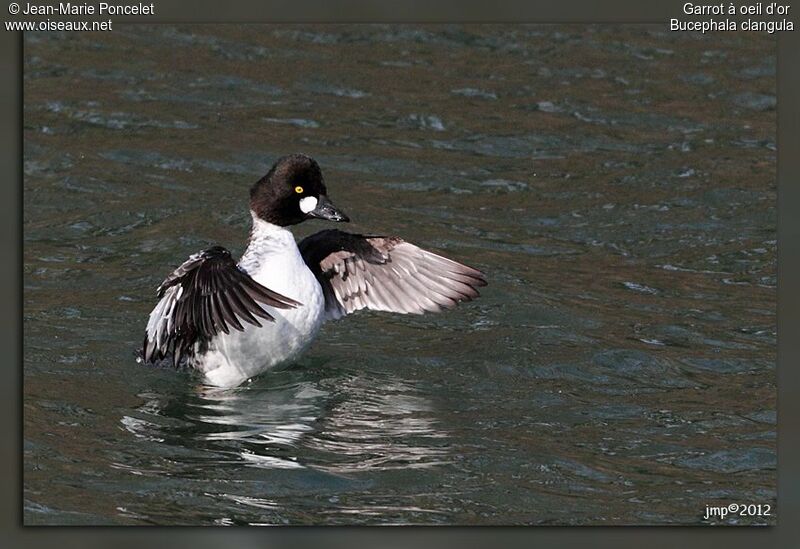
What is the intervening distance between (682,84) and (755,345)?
5.46 metres

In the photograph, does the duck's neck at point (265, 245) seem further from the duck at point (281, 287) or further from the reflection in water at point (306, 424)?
the reflection in water at point (306, 424)

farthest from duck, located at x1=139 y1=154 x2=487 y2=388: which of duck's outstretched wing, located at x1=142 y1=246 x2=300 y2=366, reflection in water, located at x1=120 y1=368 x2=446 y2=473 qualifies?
reflection in water, located at x1=120 y1=368 x2=446 y2=473

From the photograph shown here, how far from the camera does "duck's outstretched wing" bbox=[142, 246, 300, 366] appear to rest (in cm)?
859

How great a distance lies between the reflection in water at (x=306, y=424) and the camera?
8.66 meters

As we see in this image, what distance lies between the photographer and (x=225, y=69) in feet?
51.7

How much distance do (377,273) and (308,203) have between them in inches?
42.1

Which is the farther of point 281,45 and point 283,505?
point 281,45

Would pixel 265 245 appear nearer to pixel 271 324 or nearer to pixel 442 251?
pixel 271 324

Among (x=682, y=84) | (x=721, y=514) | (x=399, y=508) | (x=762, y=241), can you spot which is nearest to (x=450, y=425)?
(x=399, y=508)

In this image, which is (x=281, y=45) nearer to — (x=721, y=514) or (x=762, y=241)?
(x=762, y=241)

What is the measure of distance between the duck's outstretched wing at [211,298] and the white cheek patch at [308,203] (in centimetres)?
84

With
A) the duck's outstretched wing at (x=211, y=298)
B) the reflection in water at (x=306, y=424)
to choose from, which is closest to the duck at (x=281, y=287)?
the duck's outstretched wing at (x=211, y=298)

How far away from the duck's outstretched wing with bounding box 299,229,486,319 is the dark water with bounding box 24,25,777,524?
41cm

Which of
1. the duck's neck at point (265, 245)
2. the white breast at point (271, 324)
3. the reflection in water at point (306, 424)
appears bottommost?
the reflection in water at point (306, 424)
